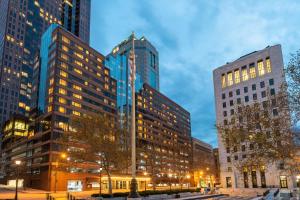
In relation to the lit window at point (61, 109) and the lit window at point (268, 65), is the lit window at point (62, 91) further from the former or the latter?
the lit window at point (268, 65)

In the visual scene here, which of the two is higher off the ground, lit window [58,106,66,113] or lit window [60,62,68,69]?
lit window [60,62,68,69]

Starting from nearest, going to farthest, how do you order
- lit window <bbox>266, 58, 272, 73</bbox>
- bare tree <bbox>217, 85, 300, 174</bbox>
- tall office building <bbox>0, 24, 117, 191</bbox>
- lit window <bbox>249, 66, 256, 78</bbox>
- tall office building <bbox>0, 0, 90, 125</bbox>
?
1. bare tree <bbox>217, 85, 300, 174</bbox>
2. lit window <bbox>266, 58, 272, 73</bbox>
3. tall office building <bbox>0, 24, 117, 191</bbox>
4. lit window <bbox>249, 66, 256, 78</bbox>
5. tall office building <bbox>0, 0, 90, 125</bbox>

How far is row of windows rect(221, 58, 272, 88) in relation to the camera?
3836 inches

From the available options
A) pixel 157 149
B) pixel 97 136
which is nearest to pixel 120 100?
pixel 157 149

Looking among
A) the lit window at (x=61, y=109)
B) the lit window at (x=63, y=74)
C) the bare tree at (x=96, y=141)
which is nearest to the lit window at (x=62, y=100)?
the lit window at (x=61, y=109)

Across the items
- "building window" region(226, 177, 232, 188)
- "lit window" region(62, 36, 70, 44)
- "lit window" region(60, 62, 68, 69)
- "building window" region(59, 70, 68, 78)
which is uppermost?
"lit window" region(62, 36, 70, 44)

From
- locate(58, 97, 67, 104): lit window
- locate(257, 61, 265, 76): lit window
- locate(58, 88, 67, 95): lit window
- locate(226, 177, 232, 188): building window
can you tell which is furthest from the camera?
locate(58, 88, 67, 95): lit window

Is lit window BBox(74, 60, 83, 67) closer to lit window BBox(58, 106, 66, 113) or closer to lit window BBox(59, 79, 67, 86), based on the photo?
lit window BBox(59, 79, 67, 86)

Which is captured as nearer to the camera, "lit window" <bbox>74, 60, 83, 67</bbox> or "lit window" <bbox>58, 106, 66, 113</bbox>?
"lit window" <bbox>58, 106, 66, 113</bbox>

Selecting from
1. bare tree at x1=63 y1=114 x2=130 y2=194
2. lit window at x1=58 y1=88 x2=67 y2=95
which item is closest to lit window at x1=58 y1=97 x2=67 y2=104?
lit window at x1=58 y1=88 x2=67 y2=95

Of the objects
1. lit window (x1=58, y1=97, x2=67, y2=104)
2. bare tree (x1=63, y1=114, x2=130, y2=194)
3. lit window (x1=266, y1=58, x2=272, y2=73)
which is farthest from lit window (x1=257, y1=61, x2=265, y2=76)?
lit window (x1=58, y1=97, x2=67, y2=104)

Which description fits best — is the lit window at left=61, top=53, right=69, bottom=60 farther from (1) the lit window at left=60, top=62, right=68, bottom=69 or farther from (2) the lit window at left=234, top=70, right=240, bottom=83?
(2) the lit window at left=234, top=70, right=240, bottom=83

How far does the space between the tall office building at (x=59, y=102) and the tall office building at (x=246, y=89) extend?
49885mm

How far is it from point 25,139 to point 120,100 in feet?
165
